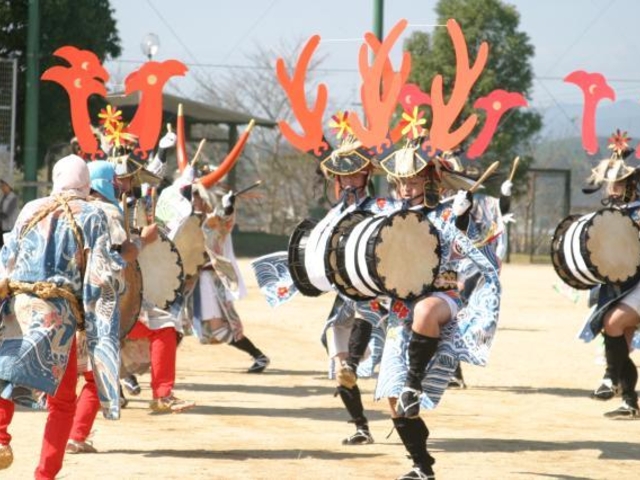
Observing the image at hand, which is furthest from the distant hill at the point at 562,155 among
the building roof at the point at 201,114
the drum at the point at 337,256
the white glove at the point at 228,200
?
the drum at the point at 337,256

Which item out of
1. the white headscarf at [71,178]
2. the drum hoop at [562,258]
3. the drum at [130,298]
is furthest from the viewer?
the drum hoop at [562,258]

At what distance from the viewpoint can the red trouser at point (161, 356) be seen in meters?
9.98

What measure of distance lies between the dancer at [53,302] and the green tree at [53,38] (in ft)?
70.6

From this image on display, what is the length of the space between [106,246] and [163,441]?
7.45ft

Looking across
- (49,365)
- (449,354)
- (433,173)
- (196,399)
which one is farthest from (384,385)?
(196,399)

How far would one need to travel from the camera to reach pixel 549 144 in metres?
72.6

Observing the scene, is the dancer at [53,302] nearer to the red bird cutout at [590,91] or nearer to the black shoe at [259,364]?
the red bird cutout at [590,91]

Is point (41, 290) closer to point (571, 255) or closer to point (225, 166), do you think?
point (225, 166)

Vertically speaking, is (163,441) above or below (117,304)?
below

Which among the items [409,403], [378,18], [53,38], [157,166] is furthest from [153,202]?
[53,38]

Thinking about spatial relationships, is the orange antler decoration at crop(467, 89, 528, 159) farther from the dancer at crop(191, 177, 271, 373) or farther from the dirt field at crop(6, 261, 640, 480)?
the dancer at crop(191, 177, 271, 373)

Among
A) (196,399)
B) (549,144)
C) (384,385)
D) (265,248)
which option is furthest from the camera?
(549,144)

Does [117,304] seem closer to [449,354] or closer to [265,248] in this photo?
[449,354]

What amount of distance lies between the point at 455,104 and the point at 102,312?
2.43 meters
